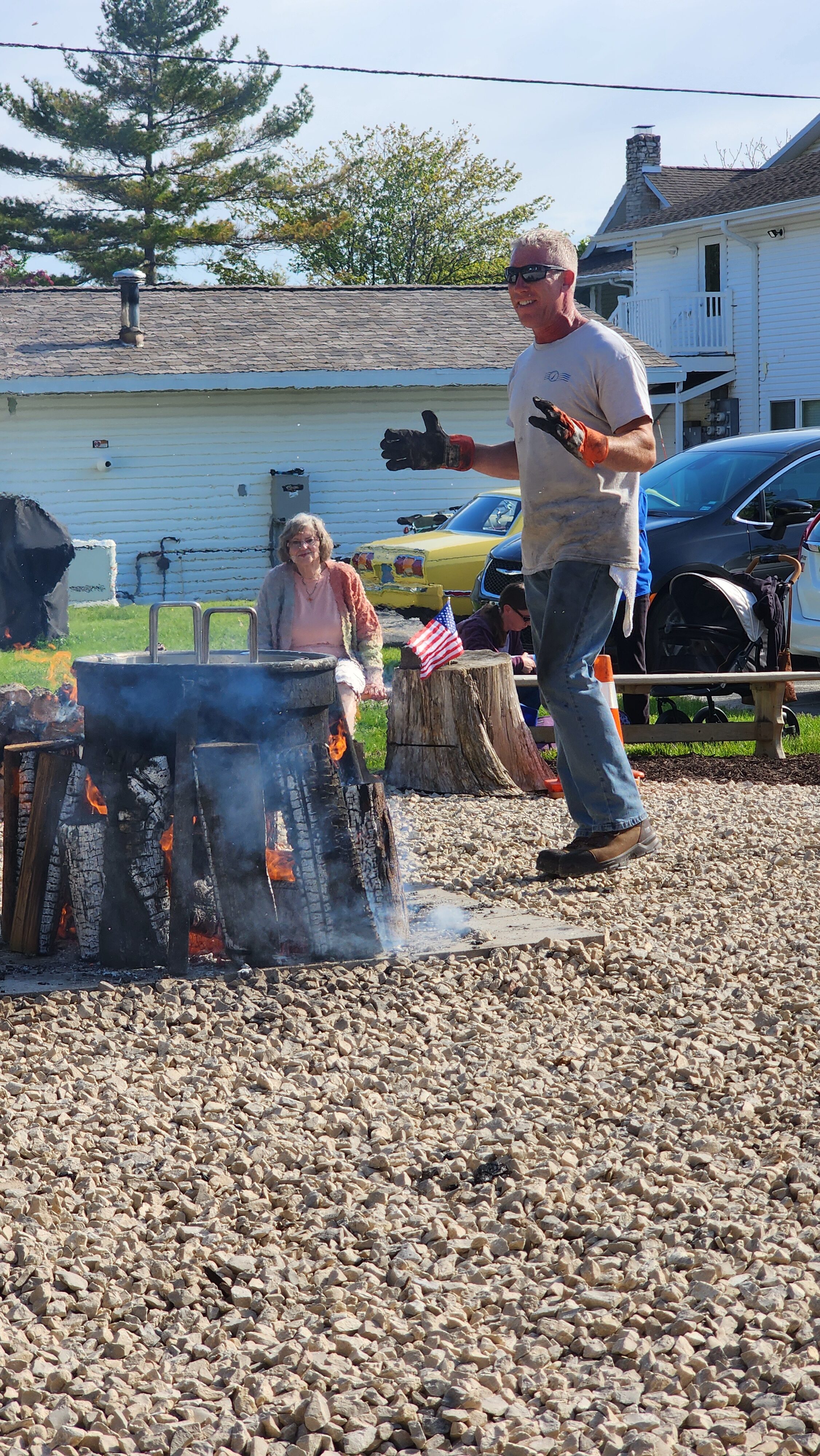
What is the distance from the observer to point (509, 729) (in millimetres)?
7309

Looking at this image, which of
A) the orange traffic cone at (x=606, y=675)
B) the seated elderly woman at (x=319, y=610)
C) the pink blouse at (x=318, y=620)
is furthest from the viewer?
the pink blouse at (x=318, y=620)

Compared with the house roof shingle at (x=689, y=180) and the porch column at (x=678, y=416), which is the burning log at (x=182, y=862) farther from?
the house roof shingle at (x=689, y=180)

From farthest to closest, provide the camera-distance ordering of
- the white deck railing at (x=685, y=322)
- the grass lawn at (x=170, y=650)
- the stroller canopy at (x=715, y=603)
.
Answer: the white deck railing at (x=685, y=322)
the stroller canopy at (x=715, y=603)
the grass lawn at (x=170, y=650)

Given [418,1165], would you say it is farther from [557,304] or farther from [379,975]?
[557,304]

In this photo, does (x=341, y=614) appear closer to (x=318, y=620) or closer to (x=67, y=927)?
(x=318, y=620)

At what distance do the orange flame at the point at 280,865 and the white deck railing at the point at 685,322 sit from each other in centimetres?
2777

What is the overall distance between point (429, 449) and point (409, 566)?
9.86m

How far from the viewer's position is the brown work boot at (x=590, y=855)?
16.6ft

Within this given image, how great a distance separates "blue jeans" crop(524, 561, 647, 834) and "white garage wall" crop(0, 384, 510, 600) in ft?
55.1


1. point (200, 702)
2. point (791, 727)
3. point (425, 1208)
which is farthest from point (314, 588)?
point (425, 1208)

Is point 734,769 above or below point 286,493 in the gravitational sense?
Result: below

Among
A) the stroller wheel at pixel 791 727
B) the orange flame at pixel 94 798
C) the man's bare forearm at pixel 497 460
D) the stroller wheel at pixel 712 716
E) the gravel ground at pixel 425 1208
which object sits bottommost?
the gravel ground at pixel 425 1208

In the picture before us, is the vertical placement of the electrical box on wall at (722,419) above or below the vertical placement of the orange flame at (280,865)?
above

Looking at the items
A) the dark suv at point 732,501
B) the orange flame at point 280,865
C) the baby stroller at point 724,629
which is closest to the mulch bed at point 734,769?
the baby stroller at point 724,629
